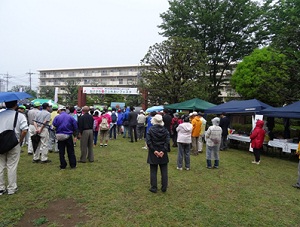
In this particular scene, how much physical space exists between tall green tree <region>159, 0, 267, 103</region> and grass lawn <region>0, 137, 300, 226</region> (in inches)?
589

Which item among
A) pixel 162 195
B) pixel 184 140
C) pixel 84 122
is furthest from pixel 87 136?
pixel 162 195

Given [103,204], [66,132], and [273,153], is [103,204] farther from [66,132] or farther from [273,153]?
[273,153]

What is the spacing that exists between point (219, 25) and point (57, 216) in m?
20.8

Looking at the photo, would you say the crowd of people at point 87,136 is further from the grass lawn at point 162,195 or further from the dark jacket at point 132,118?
the grass lawn at point 162,195

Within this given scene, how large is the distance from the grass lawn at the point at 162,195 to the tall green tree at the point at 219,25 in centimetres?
1496

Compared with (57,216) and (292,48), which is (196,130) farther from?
(292,48)

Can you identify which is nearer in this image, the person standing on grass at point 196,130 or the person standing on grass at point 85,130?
the person standing on grass at point 85,130

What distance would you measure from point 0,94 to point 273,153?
1062 cm

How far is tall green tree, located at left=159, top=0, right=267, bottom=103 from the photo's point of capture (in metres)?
19.5

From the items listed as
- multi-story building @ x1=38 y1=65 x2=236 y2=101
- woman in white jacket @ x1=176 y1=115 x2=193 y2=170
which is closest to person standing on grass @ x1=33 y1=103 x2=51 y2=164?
woman in white jacket @ x1=176 y1=115 x2=193 y2=170

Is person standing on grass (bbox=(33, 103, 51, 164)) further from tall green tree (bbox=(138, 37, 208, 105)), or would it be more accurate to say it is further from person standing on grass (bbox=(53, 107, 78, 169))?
tall green tree (bbox=(138, 37, 208, 105))

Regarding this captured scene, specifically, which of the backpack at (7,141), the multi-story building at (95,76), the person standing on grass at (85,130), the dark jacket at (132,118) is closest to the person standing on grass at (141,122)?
the dark jacket at (132,118)

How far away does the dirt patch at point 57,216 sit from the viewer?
126 inches

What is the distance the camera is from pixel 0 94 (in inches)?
155
